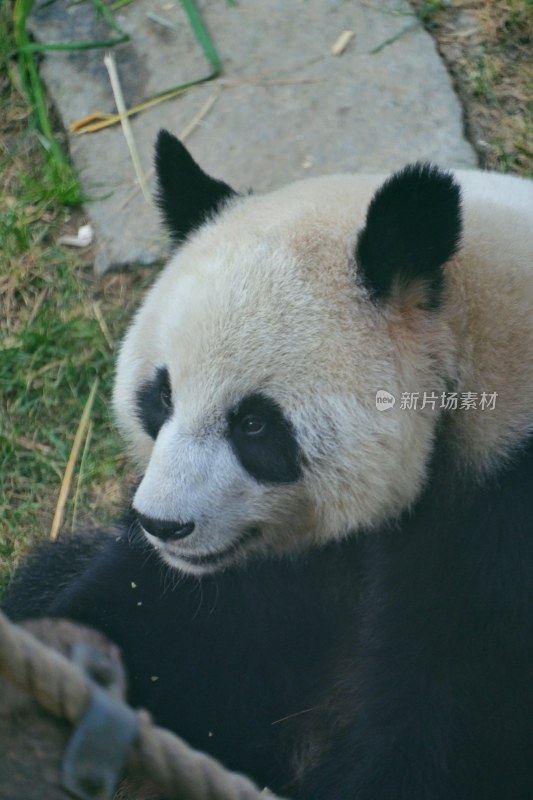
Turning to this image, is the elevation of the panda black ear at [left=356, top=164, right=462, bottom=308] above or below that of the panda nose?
above

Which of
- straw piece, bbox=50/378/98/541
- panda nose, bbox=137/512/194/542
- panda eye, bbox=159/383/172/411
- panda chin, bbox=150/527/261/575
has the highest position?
panda eye, bbox=159/383/172/411

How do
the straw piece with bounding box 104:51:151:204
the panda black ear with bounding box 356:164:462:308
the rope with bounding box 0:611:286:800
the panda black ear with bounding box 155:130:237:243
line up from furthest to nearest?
the straw piece with bounding box 104:51:151:204 < the panda black ear with bounding box 155:130:237:243 < the panda black ear with bounding box 356:164:462:308 < the rope with bounding box 0:611:286:800

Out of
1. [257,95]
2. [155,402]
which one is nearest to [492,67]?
[257,95]

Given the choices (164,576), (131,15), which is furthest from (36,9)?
(164,576)

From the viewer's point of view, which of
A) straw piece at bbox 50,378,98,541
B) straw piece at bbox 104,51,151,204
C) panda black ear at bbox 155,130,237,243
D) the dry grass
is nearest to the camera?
panda black ear at bbox 155,130,237,243

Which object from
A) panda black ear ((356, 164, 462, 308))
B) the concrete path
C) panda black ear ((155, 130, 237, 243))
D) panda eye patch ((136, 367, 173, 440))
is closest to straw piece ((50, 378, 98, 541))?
the concrete path

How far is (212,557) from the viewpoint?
9.96ft

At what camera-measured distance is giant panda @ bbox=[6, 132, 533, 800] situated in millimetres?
2773

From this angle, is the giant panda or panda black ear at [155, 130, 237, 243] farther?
panda black ear at [155, 130, 237, 243]

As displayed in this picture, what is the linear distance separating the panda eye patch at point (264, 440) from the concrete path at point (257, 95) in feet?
7.74

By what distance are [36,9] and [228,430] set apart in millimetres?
3918

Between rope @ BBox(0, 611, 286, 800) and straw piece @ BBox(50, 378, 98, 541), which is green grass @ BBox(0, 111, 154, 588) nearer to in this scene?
straw piece @ BBox(50, 378, 98, 541)

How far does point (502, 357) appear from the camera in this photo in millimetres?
2840

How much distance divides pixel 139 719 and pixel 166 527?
1130 millimetres
